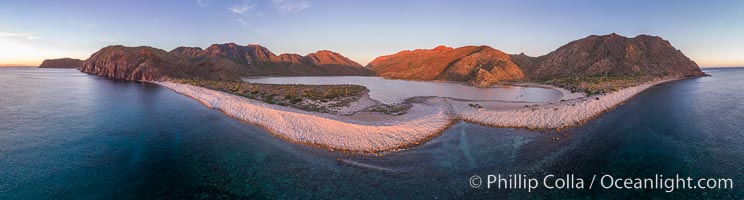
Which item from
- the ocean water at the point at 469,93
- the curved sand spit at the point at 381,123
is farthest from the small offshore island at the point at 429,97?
the ocean water at the point at 469,93

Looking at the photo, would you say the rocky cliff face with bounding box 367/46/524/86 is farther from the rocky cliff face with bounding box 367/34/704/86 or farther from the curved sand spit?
the curved sand spit

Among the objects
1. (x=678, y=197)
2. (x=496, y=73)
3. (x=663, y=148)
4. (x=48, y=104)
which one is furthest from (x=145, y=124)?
(x=496, y=73)

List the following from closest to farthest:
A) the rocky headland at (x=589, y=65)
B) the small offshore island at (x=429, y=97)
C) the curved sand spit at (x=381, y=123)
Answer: the curved sand spit at (x=381, y=123) → the small offshore island at (x=429, y=97) → the rocky headland at (x=589, y=65)

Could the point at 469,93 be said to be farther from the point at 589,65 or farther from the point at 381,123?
the point at 589,65

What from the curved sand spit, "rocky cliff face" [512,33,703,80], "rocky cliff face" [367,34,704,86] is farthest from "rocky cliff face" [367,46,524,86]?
the curved sand spit

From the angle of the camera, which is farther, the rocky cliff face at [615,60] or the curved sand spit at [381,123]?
the rocky cliff face at [615,60]

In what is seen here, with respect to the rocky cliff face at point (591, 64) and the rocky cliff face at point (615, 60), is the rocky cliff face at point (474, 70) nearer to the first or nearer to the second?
the rocky cliff face at point (591, 64)

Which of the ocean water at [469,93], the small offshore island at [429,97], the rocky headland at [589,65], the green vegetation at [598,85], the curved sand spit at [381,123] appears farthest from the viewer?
the rocky headland at [589,65]
